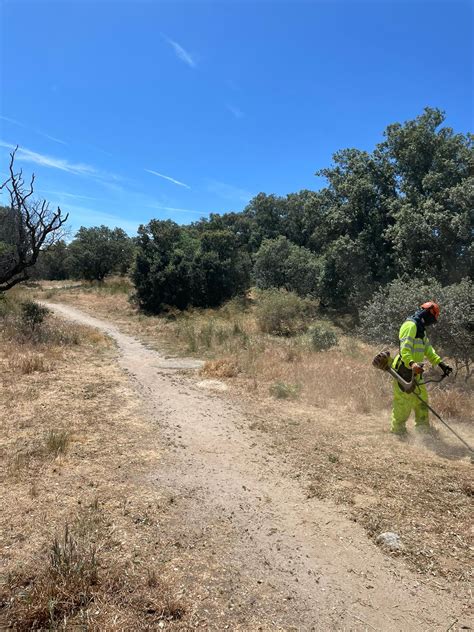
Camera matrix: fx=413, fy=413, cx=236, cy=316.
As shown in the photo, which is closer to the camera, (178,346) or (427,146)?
(178,346)

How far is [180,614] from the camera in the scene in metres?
2.56

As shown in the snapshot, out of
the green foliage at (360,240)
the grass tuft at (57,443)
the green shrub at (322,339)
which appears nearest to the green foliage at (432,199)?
the green foliage at (360,240)

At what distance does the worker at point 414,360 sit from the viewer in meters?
5.42

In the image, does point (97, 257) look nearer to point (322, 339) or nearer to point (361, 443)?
point (322, 339)

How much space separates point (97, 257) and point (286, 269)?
69.7 feet

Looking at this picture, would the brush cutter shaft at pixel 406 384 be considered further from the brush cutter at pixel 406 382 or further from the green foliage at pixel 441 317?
the green foliage at pixel 441 317

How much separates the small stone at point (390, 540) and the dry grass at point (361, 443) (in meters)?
0.06

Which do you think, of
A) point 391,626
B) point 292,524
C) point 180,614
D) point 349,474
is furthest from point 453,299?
point 180,614

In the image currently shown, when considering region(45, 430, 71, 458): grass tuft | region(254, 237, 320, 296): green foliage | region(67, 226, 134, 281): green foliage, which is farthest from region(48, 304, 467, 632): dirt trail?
region(67, 226, 134, 281): green foliage

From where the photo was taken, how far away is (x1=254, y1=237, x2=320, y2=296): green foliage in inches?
899

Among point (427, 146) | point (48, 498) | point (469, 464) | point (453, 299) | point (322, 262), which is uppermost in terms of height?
point (427, 146)

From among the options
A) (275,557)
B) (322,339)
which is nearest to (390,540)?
(275,557)

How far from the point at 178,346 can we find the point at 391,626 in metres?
10.4

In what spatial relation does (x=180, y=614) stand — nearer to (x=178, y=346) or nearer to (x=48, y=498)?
(x=48, y=498)
